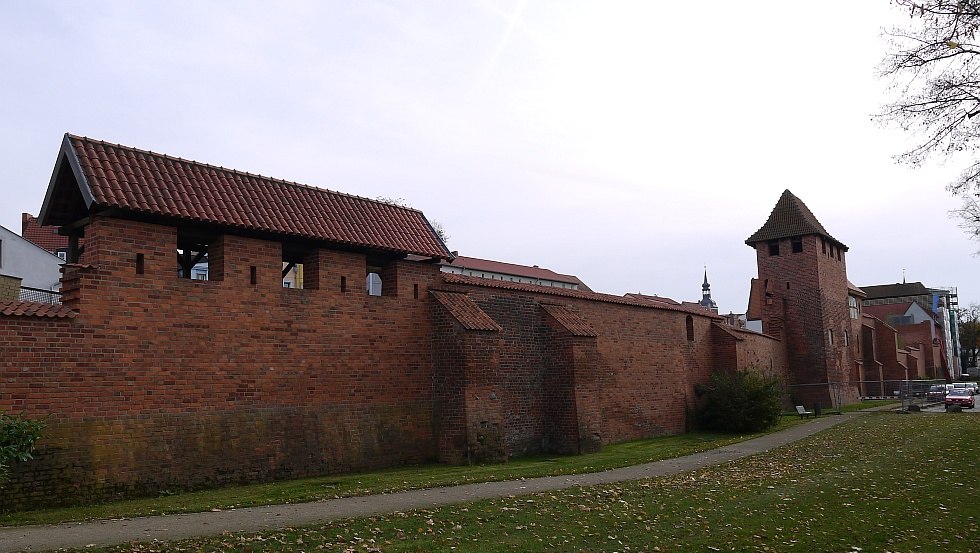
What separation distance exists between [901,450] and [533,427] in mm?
8456

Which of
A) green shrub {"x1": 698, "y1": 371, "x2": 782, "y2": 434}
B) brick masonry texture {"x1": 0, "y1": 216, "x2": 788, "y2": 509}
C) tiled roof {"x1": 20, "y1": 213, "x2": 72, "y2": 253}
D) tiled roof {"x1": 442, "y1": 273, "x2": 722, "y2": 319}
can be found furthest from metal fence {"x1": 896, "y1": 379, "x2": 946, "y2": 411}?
tiled roof {"x1": 20, "y1": 213, "x2": 72, "y2": 253}

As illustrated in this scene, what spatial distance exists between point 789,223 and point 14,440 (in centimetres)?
3743

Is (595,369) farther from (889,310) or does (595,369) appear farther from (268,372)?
(889,310)

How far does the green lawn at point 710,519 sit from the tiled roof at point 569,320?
561cm

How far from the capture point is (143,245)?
1221 cm

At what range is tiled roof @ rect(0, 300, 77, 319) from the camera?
10594mm

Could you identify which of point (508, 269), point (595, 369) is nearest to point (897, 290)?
point (508, 269)

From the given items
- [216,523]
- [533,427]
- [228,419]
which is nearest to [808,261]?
[533,427]

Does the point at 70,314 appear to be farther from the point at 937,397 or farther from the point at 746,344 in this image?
the point at 937,397

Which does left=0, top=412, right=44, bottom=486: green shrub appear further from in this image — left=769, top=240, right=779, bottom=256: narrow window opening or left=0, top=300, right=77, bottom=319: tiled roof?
left=769, top=240, right=779, bottom=256: narrow window opening

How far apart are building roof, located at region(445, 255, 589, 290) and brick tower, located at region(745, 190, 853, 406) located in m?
23.5

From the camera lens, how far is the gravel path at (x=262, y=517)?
8.07 m

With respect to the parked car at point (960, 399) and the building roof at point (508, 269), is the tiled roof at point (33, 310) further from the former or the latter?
the building roof at point (508, 269)

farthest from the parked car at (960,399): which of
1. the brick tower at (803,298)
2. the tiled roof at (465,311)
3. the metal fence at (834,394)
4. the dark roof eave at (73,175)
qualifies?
the dark roof eave at (73,175)
